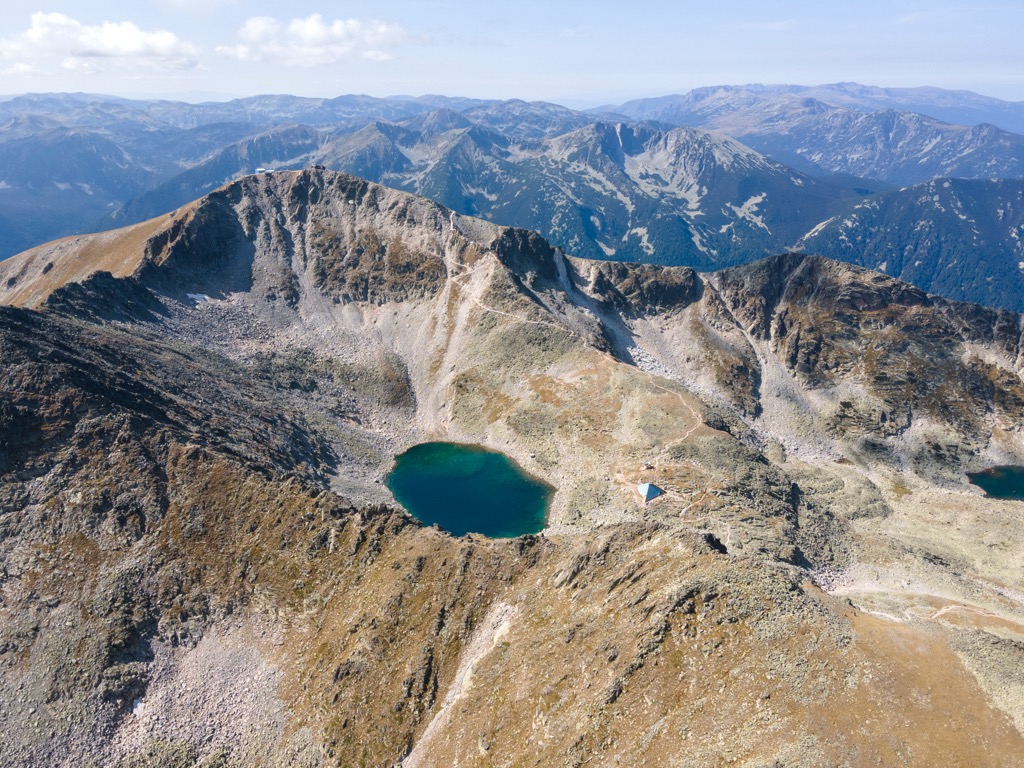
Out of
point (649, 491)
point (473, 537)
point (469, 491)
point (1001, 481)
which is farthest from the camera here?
point (1001, 481)

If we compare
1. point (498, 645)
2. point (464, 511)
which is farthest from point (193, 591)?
point (464, 511)

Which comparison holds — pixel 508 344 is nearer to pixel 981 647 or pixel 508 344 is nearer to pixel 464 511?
pixel 464 511

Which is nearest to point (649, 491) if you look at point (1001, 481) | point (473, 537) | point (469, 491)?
point (469, 491)

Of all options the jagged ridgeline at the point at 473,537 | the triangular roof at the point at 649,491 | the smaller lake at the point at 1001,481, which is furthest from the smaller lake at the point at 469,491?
the smaller lake at the point at 1001,481

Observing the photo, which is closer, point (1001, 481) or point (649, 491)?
point (649, 491)

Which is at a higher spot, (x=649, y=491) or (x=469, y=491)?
(x=649, y=491)

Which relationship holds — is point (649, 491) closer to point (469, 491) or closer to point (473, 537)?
point (469, 491)
